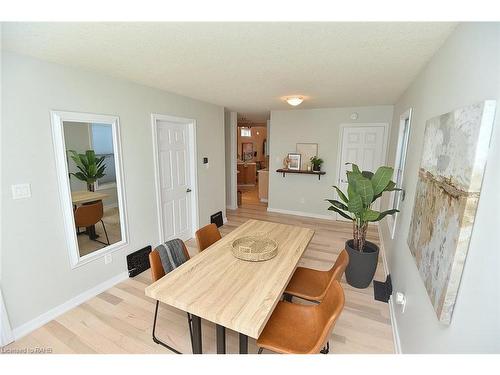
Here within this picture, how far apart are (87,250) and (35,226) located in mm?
573

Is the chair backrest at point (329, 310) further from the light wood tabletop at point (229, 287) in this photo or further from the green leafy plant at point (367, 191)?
the green leafy plant at point (367, 191)

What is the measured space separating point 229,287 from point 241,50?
1710 mm

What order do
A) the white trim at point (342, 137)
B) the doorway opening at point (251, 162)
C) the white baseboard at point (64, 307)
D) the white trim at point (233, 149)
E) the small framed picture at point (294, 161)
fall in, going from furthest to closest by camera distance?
the doorway opening at point (251, 162) < the white trim at point (233, 149) < the small framed picture at point (294, 161) < the white trim at point (342, 137) < the white baseboard at point (64, 307)

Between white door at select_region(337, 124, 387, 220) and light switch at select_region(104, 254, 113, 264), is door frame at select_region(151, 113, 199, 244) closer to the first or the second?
light switch at select_region(104, 254, 113, 264)

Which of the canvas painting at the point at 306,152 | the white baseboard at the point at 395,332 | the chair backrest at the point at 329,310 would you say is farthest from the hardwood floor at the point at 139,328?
the canvas painting at the point at 306,152

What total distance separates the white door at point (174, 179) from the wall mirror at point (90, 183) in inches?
26.3

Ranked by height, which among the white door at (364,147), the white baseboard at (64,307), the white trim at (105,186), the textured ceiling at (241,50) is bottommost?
the white baseboard at (64,307)

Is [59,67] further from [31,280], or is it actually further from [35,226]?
[31,280]

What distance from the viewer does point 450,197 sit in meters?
1.03

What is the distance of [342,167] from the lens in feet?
15.4

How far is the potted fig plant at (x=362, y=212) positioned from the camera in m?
2.19

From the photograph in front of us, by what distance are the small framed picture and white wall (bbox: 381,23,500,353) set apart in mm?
3375

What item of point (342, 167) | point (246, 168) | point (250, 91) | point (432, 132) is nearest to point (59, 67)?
point (250, 91)
